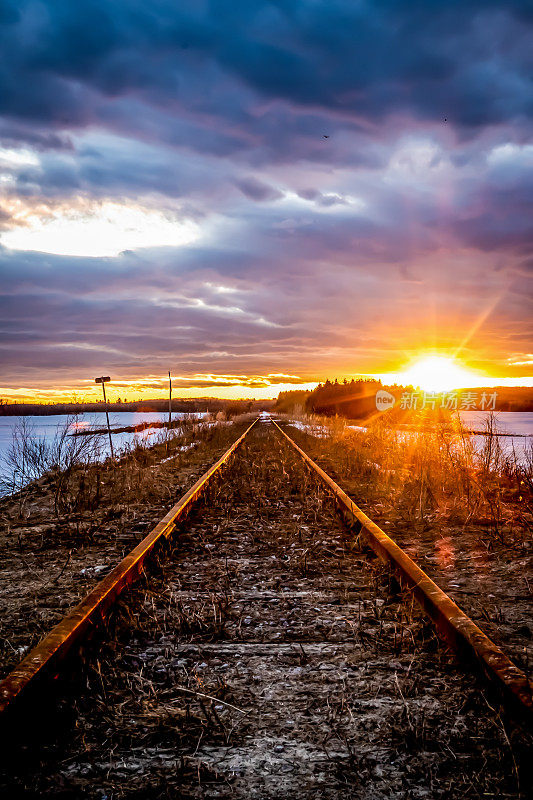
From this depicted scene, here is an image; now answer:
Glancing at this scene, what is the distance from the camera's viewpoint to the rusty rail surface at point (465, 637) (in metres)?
2.00

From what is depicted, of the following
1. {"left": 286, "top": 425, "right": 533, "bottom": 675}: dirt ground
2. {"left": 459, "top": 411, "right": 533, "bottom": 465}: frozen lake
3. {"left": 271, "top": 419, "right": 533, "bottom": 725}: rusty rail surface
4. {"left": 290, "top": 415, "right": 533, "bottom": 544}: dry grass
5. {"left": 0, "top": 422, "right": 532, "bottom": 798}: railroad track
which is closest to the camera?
{"left": 0, "top": 422, "right": 532, "bottom": 798}: railroad track

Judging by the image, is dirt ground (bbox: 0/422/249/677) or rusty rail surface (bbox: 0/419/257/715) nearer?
rusty rail surface (bbox: 0/419/257/715)

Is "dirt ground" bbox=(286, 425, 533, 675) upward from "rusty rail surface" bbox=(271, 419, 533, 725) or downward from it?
downward

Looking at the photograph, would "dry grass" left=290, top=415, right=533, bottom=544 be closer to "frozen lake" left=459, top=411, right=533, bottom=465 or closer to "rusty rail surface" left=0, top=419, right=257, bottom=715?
"frozen lake" left=459, top=411, right=533, bottom=465

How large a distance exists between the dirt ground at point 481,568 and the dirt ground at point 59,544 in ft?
8.26

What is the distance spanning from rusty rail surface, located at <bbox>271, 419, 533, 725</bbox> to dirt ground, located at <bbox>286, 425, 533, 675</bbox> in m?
0.30

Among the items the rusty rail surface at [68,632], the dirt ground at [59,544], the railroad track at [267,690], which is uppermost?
the rusty rail surface at [68,632]

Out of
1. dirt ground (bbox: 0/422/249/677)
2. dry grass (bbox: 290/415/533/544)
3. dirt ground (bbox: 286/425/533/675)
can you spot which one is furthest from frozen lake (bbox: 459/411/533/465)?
dirt ground (bbox: 0/422/249/677)

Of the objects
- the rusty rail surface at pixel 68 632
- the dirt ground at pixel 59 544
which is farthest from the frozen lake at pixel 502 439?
the rusty rail surface at pixel 68 632

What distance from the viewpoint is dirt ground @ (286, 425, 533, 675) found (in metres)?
3.02

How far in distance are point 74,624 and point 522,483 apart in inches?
282

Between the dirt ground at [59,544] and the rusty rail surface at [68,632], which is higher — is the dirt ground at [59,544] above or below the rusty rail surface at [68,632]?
below

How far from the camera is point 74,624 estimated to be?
263 cm

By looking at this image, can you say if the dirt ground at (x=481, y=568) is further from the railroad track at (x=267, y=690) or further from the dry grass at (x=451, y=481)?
the railroad track at (x=267, y=690)
